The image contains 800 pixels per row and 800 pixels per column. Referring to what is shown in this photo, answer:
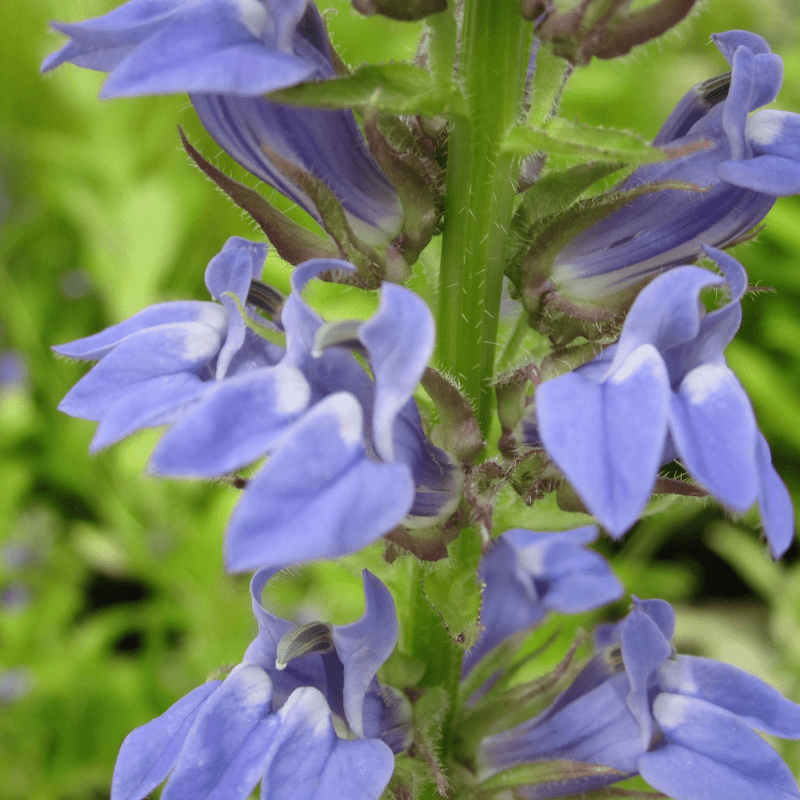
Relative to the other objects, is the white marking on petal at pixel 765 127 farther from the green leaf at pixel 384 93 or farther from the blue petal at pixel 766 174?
the green leaf at pixel 384 93

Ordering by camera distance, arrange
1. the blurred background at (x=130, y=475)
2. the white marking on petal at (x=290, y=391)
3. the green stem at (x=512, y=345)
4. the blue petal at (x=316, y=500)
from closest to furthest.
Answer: the blue petal at (x=316, y=500) < the white marking on petal at (x=290, y=391) < the green stem at (x=512, y=345) < the blurred background at (x=130, y=475)

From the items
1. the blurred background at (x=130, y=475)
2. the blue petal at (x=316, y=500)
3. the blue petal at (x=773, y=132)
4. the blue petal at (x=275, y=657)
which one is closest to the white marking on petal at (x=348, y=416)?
the blue petal at (x=316, y=500)

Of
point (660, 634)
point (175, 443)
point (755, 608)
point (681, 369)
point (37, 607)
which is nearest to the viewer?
point (175, 443)

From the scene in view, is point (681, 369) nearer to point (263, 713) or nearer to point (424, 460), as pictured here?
point (424, 460)

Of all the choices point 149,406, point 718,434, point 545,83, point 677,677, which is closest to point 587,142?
point 545,83

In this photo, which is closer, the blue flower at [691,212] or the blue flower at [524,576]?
the blue flower at [691,212]

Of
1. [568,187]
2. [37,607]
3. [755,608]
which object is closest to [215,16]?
[568,187]

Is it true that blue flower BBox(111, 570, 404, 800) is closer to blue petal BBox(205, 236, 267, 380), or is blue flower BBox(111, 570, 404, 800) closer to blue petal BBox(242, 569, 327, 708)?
blue petal BBox(242, 569, 327, 708)
